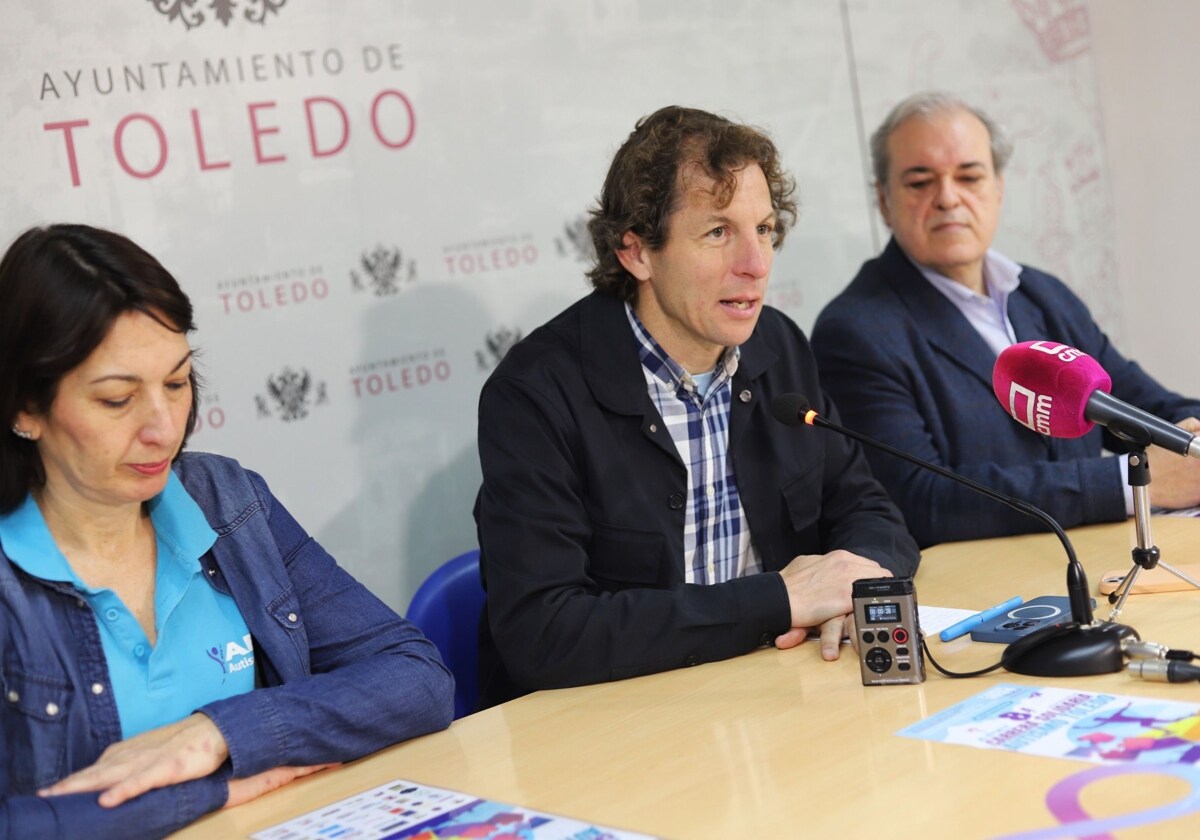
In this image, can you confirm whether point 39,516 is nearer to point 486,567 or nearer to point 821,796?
point 486,567

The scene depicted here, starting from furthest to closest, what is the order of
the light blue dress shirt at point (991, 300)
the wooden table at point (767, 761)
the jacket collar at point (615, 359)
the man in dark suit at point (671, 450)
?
the light blue dress shirt at point (991, 300)
the jacket collar at point (615, 359)
the man in dark suit at point (671, 450)
the wooden table at point (767, 761)

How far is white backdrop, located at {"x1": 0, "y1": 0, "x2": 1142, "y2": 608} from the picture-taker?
8.80 feet

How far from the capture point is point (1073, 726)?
1.54 m

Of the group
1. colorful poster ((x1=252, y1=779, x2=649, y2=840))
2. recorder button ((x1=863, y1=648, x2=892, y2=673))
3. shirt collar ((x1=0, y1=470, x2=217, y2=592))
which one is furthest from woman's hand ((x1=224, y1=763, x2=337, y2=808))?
recorder button ((x1=863, y1=648, x2=892, y2=673))

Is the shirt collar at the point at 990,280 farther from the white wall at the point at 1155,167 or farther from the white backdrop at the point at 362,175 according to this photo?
the white wall at the point at 1155,167

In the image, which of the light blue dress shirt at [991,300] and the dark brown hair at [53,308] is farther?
the light blue dress shirt at [991,300]

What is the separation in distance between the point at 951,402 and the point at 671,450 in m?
0.95

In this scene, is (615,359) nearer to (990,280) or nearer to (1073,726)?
(1073,726)

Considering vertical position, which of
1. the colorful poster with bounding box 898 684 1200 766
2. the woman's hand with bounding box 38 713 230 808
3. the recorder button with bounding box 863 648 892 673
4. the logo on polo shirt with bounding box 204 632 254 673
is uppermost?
the logo on polo shirt with bounding box 204 632 254 673

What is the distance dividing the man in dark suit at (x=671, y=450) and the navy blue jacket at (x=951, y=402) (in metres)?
0.25

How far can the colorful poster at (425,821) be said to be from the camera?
145 cm

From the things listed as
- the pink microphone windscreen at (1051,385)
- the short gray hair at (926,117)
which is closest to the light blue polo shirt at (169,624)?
the pink microphone windscreen at (1051,385)

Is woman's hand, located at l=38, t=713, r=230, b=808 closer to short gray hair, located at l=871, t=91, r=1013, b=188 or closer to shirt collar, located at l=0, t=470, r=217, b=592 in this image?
shirt collar, located at l=0, t=470, r=217, b=592

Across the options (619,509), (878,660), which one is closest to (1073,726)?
(878,660)
